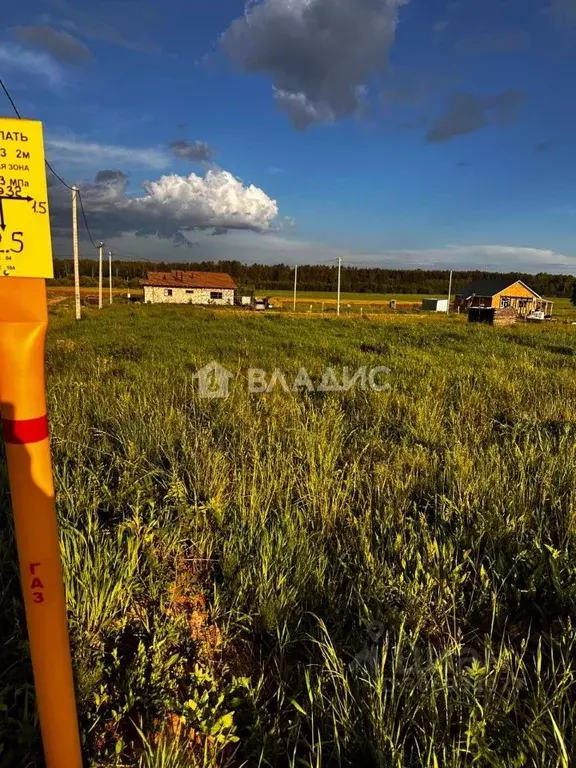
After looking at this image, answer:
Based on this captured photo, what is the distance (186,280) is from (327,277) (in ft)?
228

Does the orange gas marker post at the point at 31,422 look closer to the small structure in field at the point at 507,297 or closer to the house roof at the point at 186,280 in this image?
the house roof at the point at 186,280

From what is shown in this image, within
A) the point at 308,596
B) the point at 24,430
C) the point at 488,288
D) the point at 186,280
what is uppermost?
the point at 488,288

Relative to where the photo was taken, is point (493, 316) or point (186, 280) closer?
point (493, 316)

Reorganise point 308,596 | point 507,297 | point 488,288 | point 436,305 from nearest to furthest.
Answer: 1. point 308,596
2. point 507,297
3. point 488,288
4. point 436,305

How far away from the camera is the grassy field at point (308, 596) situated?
1.61 m

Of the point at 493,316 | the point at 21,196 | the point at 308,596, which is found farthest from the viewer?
the point at 493,316

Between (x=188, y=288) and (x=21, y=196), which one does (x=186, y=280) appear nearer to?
(x=188, y=288)

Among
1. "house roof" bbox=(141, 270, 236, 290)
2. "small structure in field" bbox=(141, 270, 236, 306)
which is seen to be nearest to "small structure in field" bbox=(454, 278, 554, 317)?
"small structure in field" bbox=(141, 270, 236, 306)

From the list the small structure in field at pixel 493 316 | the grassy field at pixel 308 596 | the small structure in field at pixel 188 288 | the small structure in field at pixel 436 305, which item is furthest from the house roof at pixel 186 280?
the grassy field at pixel 308 596

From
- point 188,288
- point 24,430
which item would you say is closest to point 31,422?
point 24,430

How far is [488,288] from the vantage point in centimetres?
6203

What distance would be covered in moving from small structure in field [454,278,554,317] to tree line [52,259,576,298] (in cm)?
4424

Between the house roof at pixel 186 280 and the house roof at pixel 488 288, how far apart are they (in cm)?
3321

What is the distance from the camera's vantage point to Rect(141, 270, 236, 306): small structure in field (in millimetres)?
59000
